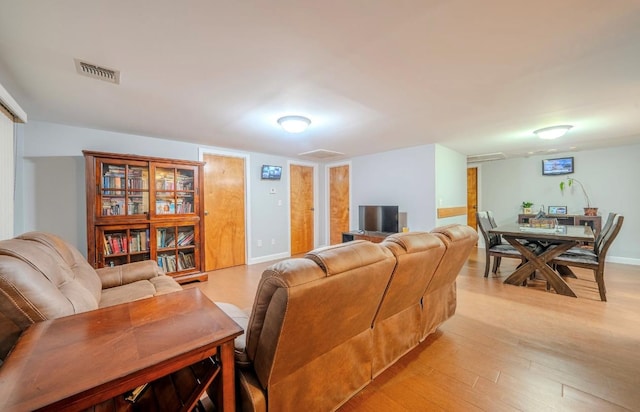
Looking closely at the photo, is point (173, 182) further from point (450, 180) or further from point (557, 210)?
point (557, 210)

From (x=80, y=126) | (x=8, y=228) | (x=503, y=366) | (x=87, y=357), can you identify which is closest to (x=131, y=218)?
(x=8, y=228)

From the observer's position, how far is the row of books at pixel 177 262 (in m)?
3.55

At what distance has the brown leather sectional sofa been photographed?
1.02 metres

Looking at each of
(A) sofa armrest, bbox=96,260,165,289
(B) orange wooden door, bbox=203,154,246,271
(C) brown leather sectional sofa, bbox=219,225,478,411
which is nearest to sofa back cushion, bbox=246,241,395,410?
(C) brown leather sectional sofa, bbox=219,225,478,411

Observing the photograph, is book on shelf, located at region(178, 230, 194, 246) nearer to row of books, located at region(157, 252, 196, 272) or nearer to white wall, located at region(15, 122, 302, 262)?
row of books, located at region(157, 252, 196, 272)

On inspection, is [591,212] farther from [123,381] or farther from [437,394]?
[123,381]

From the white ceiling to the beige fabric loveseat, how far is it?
1.20 meters

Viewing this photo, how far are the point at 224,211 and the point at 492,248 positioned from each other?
427 centimetres

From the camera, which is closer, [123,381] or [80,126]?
[123,381]

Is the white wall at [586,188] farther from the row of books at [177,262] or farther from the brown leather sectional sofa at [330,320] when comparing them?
the row of books at [177,262]

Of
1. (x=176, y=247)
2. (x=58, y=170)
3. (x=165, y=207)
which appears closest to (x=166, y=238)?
Result: (x=176, y=247)

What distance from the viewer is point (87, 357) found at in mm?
853

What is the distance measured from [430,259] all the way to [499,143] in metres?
3.66

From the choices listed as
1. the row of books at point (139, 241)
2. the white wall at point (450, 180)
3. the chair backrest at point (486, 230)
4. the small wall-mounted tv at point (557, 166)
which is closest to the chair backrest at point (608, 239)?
the chair backrest at point (486, 230)
